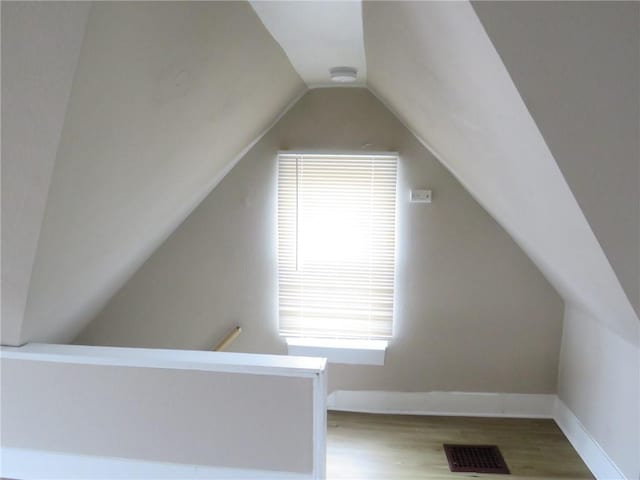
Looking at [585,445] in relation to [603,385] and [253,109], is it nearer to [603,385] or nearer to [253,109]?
[603,385]

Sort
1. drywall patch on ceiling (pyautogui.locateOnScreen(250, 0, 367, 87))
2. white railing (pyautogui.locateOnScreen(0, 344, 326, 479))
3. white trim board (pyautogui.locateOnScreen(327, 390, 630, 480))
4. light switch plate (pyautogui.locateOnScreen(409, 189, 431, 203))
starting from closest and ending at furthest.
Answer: drywall patch on ceiling (pyautogui.locateOnScreen(250, 0, 367, 87)) < white railing (pyautogui.locateOnScreen(0, 344, 326, 479)) < light switch plate (pyautogui.locateOnScreen(409, 189, 431, 203)) < white trim board (pyautogui.locateOnScreen(327, 390, 630, 480))

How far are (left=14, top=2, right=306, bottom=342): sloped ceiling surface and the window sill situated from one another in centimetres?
145

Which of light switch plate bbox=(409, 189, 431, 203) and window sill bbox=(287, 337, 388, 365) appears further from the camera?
window sill bbox=(287, 337, 388, 365)

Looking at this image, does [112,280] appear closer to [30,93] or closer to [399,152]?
[30,93]

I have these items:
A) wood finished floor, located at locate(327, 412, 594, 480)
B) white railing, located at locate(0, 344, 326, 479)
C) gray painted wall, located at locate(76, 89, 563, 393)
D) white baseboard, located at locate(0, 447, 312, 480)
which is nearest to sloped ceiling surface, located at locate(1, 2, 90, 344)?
Result: white railing, located at locate(0, 344, 326, 479)

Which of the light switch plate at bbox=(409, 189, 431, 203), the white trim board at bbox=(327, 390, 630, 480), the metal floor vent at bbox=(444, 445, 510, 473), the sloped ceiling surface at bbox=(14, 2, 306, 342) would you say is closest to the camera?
the sloped ceiling surface at bbox=(14, 2, 306, 342)

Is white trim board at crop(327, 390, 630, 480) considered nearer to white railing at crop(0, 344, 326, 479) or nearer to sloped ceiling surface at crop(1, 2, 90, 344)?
white railing at crop(0, 344, 326, 479)

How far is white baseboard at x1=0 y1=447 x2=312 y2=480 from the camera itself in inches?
81.5

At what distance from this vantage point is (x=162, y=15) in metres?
1.29

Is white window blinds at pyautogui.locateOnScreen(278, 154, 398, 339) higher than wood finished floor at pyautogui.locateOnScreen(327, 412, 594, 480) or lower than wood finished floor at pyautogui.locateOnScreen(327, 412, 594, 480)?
higher

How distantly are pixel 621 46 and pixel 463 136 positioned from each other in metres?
1.00

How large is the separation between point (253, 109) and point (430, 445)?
8.03 ft

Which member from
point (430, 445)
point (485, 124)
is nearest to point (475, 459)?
point (430, 445)

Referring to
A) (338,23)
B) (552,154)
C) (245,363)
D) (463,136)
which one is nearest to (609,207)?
(552,154)
